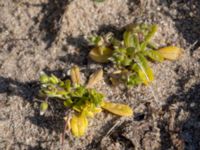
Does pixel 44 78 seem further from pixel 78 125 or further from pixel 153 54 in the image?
pixel 153 54

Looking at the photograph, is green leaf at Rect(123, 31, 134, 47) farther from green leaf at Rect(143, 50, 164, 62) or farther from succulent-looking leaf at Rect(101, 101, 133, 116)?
succulent-looking leaf at Rect(101, 101, 133, 116)

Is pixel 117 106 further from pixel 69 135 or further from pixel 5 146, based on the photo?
pixel 5 146

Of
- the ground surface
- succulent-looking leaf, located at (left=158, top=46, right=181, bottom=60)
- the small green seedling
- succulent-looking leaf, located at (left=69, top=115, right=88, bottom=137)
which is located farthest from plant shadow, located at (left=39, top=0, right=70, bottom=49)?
succulent-looking leaf, located at (left=158, top=46, right=181, bottom=60)

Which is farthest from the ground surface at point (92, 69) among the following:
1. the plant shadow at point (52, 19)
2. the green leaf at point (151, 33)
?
the green leaf at point (151, 33)

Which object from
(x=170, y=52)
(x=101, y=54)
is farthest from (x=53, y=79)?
(x=170, y=52)

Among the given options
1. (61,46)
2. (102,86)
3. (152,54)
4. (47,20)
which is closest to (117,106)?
(102,86)

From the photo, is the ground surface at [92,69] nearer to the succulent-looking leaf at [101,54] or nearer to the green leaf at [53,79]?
the succulent-looking leaf at [101,54]
